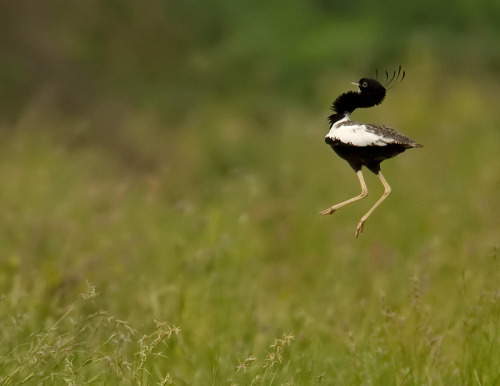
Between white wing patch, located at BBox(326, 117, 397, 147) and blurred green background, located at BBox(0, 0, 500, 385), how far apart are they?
0.94 metres

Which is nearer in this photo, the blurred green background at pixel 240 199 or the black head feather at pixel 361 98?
the black head feather at pixel 361 98

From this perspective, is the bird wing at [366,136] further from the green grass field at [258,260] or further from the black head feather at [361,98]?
the green grass field at [258,260]

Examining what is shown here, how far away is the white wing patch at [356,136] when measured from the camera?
1966 mm

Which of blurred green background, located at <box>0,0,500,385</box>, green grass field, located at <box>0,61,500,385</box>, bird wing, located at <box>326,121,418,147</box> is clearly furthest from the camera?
blurred green background, located at <box>0,0,500,385</box>

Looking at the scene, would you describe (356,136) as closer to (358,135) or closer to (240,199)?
(358,135)

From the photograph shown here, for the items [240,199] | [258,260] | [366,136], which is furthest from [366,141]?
[240,199]

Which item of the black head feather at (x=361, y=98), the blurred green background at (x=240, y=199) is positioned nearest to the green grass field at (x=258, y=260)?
the blurred green background at (x=240, y=199)

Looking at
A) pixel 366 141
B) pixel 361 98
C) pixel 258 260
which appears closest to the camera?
pixel 366 141

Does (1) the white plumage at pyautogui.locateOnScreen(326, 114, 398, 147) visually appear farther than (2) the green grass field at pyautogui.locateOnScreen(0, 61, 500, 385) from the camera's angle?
No

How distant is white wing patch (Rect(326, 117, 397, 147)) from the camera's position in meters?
1.97

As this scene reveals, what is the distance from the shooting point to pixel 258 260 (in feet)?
22.1

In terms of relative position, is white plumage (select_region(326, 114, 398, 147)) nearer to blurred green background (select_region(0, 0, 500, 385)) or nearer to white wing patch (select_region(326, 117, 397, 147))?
white wing patch (select_region(326, 117, 397, 147))

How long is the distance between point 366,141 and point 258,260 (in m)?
4.79

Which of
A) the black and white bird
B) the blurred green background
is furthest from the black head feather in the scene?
the blurred green background
